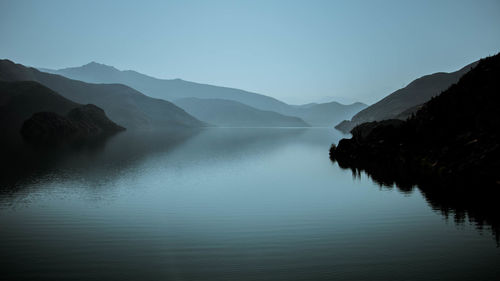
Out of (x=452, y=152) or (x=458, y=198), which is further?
(x=452, y=152)

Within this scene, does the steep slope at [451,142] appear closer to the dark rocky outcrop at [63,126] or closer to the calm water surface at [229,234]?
the calm water surface at [229,234]

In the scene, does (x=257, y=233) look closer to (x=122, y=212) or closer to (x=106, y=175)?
(x=122, y=212)

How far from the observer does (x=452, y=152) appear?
138ft

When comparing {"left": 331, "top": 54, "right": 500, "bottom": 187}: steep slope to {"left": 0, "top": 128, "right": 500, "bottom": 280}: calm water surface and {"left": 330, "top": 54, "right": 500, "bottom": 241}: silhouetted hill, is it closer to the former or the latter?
{"left": 330, "top": 54, "right": 500, "bottom": 241}: silhouetted hill

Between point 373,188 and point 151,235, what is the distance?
23522mm

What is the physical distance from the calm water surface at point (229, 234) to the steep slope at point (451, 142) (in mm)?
8898

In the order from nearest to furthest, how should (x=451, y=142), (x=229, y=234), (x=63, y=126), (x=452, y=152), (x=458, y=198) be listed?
(x=229, y=234) < (x=458, y=198) < (x=452, y=152) < (x=451, y=142) < (x=63, y=126)

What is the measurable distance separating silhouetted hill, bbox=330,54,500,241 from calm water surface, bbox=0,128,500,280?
2.88 m


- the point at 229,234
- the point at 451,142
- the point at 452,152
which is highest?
the point at 451,142

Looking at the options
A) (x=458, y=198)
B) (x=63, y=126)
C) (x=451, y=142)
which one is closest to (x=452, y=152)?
(x=451, y=142)

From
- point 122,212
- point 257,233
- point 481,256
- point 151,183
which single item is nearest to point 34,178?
point 151,183

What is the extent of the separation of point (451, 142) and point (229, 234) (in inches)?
1412

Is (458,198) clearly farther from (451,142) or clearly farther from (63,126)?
(63,126)

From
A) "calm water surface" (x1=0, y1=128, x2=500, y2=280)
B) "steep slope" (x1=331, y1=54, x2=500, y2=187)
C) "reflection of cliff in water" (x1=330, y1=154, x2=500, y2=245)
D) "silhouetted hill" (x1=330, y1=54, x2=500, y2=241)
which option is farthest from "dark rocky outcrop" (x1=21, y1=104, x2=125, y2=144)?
"reflection of cliff in water" (x1=330, y1=154, x2=500, y2=245)
